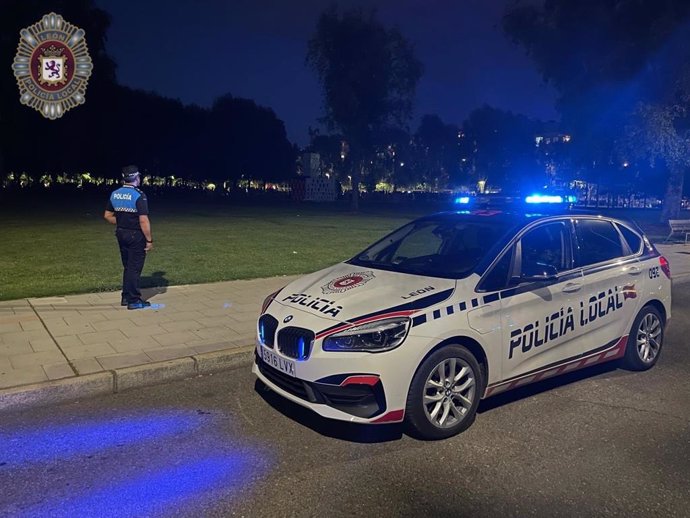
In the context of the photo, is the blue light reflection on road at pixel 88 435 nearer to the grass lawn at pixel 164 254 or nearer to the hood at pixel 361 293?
the hood at pixel 361 293

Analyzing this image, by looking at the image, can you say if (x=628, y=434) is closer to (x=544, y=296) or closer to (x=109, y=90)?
(x=544, y=296)

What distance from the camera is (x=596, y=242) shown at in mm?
5250

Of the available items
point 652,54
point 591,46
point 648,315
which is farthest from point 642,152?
point 648,315

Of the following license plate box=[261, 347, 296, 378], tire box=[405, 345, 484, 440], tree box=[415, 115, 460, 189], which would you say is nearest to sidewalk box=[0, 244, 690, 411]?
license plate box=[261, 347, 296, 378]

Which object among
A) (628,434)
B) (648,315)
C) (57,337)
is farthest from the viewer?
(57,337)

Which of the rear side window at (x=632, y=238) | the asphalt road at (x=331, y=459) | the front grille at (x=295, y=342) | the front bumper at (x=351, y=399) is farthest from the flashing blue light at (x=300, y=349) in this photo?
the rear side window at (x=632, y=238)

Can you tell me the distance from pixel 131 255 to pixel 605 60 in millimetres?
22115

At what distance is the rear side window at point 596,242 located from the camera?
16.6 feet

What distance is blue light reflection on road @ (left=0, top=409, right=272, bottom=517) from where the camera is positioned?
3217mm

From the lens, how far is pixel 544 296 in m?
4.49

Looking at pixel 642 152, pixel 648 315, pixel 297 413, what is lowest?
pixel 297 413

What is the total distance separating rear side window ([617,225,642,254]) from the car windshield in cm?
157

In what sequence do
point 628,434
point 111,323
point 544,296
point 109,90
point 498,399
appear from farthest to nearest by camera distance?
point 109,90 < point 111,323 < point 498,399 < point 544,296 < point 628,434

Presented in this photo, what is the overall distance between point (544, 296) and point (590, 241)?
106cm
